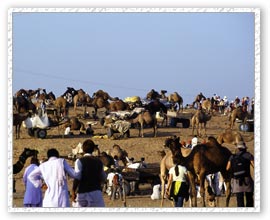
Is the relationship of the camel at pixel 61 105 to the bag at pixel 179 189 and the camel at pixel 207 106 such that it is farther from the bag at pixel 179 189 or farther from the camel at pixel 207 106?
the bag at pixel 179 189

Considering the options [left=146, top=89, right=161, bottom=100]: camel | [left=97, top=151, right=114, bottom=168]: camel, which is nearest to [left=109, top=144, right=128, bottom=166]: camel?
[left=97, top=151, right=114, bottom=168]: camel

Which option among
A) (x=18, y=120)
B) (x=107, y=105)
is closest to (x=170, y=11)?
(x=18, y=120)

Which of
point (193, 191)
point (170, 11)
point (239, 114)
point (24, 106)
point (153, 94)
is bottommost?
point (193, 191)

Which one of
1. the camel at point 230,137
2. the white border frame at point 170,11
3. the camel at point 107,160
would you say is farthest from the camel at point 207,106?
the white border frame at point 170,11

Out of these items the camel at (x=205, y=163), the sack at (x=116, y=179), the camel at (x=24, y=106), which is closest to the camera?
the camel at (x=205, y=163)

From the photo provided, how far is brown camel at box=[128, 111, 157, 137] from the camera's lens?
27562mm

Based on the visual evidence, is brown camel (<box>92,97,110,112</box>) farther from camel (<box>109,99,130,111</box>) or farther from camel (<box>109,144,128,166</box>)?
camel (<box>109,144,128,166</box>)

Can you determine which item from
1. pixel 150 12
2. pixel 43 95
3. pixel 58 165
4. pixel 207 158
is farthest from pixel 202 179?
pixel 43 95

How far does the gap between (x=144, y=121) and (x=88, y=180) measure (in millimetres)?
15625

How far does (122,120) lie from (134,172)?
886 centimetres

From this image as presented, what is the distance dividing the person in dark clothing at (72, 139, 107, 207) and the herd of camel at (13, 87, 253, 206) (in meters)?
3.04

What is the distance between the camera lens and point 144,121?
92.0 ft

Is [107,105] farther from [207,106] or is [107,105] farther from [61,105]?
[207,106]

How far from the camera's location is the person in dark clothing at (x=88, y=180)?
40.8ft
